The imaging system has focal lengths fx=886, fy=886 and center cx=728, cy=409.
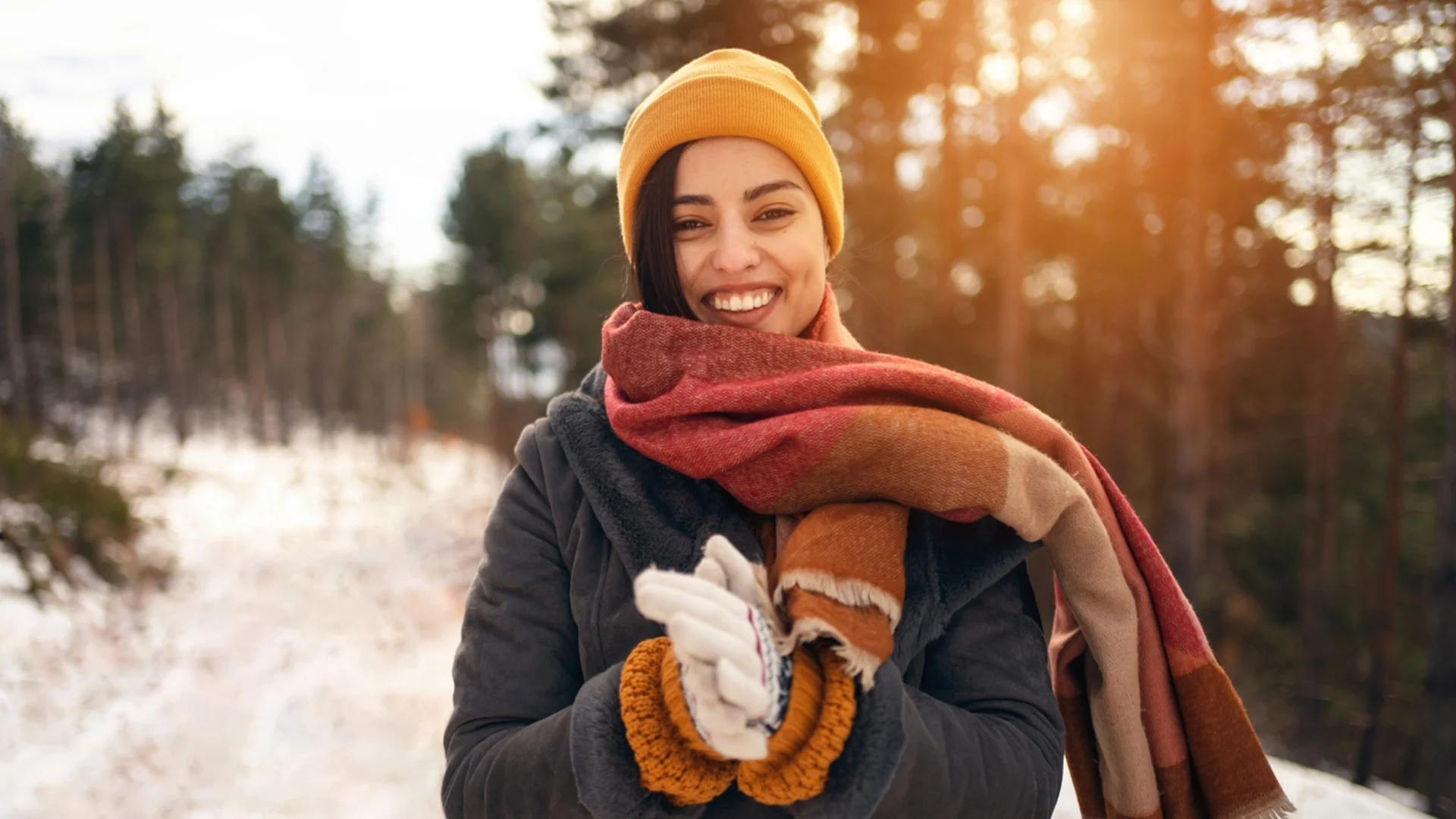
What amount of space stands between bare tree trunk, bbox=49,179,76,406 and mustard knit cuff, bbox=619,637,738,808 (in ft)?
101

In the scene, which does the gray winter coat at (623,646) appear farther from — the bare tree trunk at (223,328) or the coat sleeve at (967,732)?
the bare tree trunk at (223,328)

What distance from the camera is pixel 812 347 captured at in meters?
1.63

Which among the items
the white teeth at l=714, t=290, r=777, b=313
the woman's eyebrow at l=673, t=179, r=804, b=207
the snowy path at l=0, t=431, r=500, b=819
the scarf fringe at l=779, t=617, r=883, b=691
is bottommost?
the snowy path at l=0, t=431, r=500, b=819

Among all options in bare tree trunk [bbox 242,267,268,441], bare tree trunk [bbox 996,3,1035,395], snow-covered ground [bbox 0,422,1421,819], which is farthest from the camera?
bare tree trunk [bbox 242,267,268,441]

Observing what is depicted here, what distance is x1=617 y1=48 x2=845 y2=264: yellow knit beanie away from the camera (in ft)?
5.37

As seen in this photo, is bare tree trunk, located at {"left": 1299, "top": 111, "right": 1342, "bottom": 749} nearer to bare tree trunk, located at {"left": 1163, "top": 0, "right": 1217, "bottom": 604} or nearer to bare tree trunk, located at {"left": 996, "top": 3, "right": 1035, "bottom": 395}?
bare tree trunk, located at {"left": 1163, "top": 0, "right": 1217, "bottom": 604}

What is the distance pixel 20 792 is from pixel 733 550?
18.4 feet

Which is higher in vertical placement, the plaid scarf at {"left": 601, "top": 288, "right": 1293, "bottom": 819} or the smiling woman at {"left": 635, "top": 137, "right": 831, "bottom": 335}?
the smiling woman at {"left": 635, "top": 137, "right": 831, "bottom": 335}

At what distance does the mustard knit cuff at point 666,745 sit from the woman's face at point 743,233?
0.74 m

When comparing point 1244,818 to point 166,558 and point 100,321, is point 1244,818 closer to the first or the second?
point 166,558

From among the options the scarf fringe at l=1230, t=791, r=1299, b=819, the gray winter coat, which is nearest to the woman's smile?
the gray winter coat

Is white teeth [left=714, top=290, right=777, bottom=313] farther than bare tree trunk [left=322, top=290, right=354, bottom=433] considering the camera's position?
No

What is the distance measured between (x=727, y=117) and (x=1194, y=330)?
8.52 meters

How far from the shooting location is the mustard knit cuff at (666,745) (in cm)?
117
